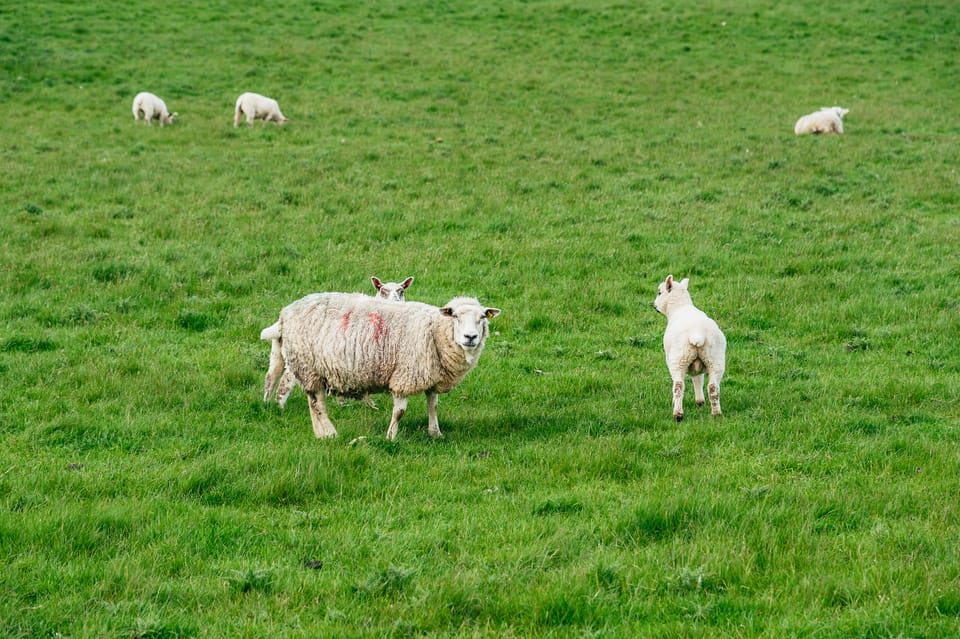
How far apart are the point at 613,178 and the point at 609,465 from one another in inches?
548

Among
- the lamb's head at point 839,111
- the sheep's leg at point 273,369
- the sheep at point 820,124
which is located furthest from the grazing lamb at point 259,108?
the sheep's leg at point 273,369

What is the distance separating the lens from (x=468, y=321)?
30.1 feet

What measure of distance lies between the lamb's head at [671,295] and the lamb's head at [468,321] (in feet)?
7.18

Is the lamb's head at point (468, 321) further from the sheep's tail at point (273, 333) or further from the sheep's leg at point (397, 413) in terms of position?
the sheep's tail at point (273, 333)

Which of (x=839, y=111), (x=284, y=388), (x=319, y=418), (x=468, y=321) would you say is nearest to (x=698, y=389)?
(x=468, y=321)

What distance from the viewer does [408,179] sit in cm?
2075

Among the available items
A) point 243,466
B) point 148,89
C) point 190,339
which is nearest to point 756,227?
point 190,339

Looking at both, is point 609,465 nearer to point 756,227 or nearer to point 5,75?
point 756,227

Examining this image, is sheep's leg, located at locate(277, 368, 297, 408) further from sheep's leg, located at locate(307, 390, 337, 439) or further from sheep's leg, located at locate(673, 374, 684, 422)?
sheep's leg, located at locate(673, 374, 684, 422)

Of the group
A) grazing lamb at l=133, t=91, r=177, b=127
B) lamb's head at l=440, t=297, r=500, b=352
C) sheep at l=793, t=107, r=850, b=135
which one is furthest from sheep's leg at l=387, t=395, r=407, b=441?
sheep at l=793, t=107, r=850, b=135

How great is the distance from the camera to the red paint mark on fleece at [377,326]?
9.40 meters

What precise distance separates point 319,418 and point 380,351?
89 cm

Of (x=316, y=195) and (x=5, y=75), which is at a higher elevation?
(x=5, y=75)

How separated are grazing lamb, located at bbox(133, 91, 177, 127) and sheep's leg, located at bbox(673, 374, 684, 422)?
2018cm
